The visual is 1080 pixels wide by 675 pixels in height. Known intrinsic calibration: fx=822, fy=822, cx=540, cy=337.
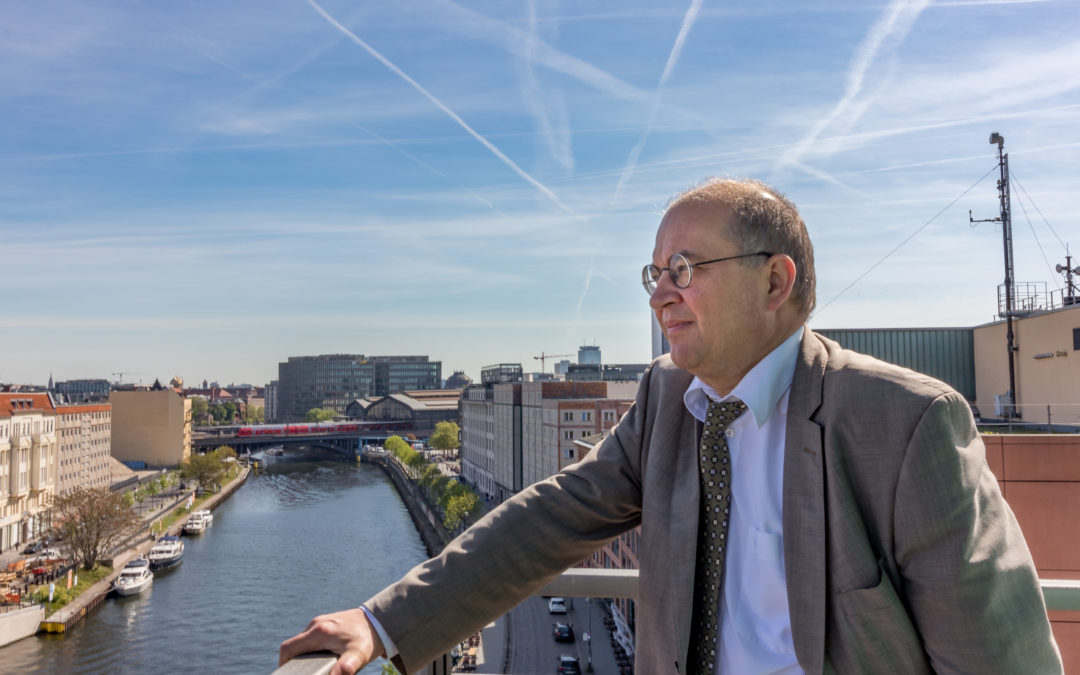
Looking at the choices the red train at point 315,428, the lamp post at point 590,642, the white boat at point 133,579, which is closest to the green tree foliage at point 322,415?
the red train at point 315,428

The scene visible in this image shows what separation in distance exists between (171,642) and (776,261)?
20.3 m

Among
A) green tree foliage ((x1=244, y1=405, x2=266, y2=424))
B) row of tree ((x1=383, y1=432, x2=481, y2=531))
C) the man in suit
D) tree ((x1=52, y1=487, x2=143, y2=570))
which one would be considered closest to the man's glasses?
the man in suit

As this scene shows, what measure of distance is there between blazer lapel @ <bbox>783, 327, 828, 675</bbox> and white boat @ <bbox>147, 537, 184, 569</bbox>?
89.1 feet

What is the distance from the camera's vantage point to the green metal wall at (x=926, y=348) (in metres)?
6.01

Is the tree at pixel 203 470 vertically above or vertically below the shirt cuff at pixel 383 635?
below

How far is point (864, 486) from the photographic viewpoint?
0.85 m

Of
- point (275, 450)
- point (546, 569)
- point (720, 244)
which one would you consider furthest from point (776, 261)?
point (275, 450)

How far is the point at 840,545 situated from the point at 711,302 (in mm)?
304

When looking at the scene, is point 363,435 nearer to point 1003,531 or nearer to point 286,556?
point 286,556

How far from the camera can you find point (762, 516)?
939 millimetres

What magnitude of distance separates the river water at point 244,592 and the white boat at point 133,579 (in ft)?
0.74

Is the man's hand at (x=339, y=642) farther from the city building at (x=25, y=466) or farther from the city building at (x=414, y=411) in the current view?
the city building at (x=414, y=411)

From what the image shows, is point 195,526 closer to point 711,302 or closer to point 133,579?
point 133,579

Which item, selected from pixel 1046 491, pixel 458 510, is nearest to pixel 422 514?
pixel 458 510
